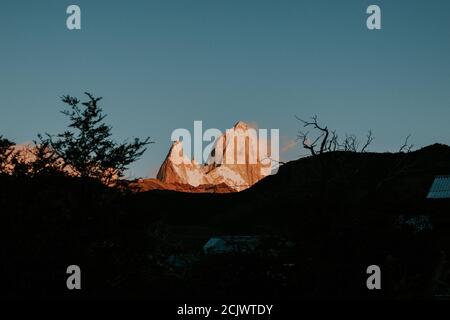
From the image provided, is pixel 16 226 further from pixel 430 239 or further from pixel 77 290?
pixel 430 239

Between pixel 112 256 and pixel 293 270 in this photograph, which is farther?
pixel 112 256

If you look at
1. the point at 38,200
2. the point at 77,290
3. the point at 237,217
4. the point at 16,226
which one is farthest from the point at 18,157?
the point at 237,217

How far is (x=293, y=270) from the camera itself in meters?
12.1

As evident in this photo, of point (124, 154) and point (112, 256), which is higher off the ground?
point (124, 154)

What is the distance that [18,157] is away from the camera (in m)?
17.8

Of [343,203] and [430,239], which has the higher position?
[343,203]

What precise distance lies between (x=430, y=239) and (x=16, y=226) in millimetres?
9907

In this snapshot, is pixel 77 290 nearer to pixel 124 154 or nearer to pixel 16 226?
pixel 16 226

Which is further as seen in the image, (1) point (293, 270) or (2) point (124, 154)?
(2) point (124, 154)

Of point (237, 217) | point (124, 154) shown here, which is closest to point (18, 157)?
point (124, 154)

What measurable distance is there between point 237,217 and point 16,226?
67.3 m
